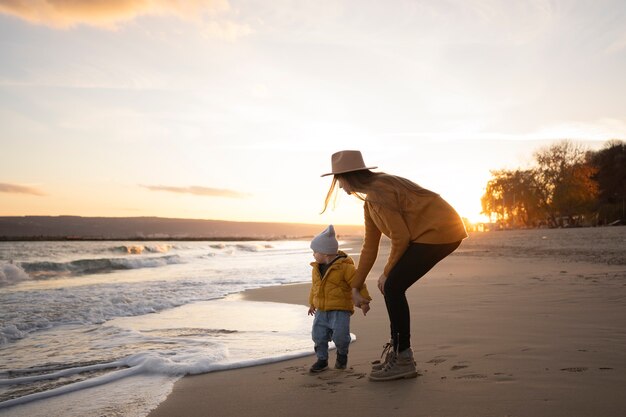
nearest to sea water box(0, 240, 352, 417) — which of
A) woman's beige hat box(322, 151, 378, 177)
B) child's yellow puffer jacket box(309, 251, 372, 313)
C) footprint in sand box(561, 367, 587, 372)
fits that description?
child's yellow puffer jacket box(309, 251, 372, 313)

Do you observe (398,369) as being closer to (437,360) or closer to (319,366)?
(437,360)

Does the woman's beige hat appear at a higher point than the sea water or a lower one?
higher

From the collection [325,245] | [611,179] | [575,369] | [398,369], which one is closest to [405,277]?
[398,369]

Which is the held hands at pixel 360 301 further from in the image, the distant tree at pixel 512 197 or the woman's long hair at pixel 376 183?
the distant tree at pixel 512 197

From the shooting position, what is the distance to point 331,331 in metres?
4.19

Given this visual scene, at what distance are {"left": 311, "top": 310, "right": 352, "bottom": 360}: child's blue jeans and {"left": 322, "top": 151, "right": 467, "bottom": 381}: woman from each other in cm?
38

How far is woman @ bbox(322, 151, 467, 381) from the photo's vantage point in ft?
11.6

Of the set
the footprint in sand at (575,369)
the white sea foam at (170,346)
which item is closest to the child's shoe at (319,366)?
the white sea foam at (170,346)

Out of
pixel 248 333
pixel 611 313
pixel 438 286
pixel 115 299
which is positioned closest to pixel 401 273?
pixel 248 333

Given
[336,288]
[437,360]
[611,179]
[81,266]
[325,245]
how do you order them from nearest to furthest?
[437,360], [336,288], [325,245], [81,266], [611,179]

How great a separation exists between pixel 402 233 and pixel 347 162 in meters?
0.68

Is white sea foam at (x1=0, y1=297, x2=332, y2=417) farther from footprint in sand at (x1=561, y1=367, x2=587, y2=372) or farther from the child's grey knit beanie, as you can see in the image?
footprint in sand at (x1=561, y1=367, x2=587, y2=372)

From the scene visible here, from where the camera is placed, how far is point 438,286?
9.33 m

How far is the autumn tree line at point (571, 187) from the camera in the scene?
54.2m
